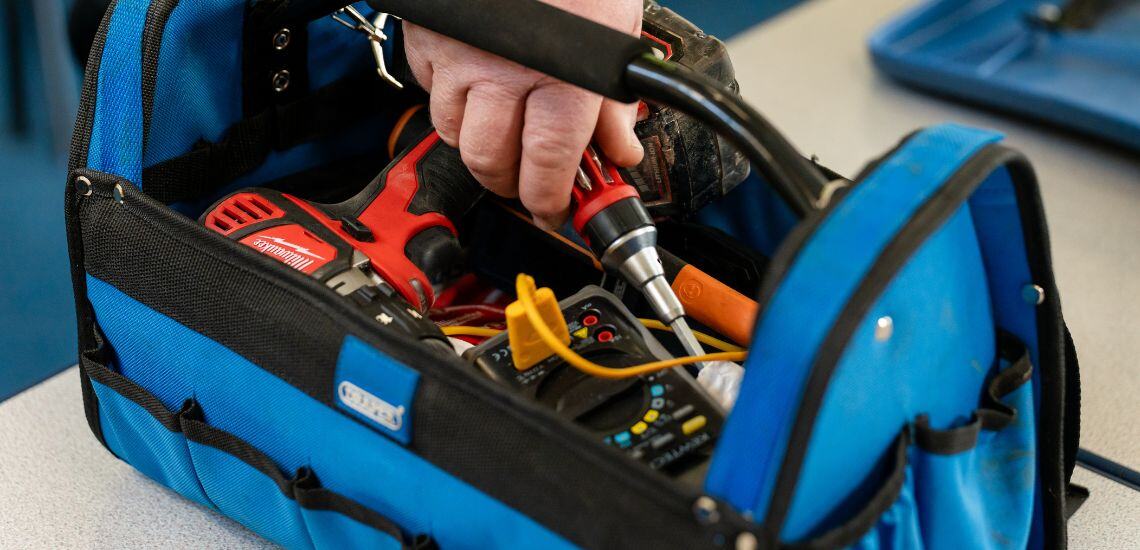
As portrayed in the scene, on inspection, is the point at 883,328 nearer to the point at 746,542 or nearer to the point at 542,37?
the point at 746,542

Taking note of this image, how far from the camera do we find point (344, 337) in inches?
20.6

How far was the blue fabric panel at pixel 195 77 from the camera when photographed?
0.66m

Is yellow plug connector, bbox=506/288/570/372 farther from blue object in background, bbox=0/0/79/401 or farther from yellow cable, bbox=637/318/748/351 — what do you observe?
blue object in background, bbox=0/0/79/401

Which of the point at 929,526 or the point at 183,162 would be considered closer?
the point at 929,526

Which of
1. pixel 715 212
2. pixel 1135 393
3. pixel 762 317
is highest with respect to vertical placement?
pixel 762 317

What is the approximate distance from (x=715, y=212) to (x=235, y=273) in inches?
13.6

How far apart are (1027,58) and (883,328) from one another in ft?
3.39

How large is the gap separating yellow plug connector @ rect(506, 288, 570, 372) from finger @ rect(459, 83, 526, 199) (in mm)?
86

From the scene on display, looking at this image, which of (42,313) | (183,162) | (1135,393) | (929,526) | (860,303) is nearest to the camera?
(860,303)

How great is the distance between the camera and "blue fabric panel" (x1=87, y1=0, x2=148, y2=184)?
635 mm

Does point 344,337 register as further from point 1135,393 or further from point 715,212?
point 1135,393

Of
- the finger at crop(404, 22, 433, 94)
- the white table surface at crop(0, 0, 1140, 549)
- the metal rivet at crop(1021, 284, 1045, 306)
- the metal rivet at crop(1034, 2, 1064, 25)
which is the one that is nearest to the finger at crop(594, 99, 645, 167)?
the finger at crop(404, 22, 433, 94)

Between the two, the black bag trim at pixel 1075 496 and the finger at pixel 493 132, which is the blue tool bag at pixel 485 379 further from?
the finger at pixel 493 132

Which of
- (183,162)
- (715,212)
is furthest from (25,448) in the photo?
(715,212)
